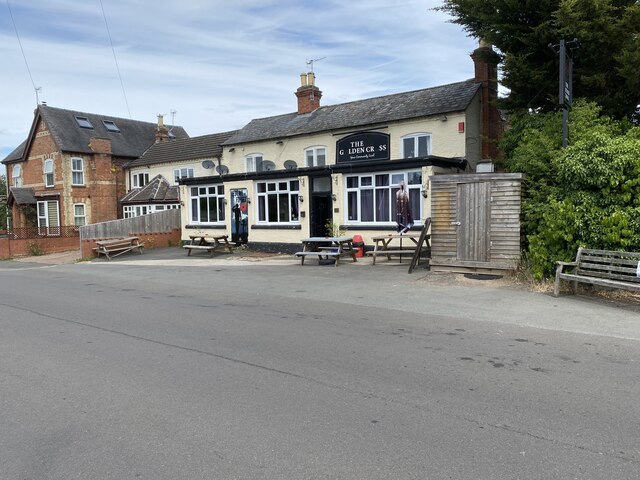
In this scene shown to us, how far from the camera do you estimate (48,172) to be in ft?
117

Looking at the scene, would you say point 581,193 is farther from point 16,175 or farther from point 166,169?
point 16,175

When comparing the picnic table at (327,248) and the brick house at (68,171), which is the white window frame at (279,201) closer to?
the picnic table at (327,248)

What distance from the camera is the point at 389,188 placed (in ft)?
61.3

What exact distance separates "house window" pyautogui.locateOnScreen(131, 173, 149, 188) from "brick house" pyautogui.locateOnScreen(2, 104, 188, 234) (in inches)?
35.2

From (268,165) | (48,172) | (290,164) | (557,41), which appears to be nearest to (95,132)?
(48,172)

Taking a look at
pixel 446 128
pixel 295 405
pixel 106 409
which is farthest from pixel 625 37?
pixel 106 409

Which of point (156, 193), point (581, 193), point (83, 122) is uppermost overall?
point (83, 122)

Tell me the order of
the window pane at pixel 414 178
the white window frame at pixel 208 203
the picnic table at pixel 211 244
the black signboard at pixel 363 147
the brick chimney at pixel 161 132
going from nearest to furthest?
the window pane at pixel 414 178 → the picnic table at pixel 211 244 → the black signboard at pixel 363 147 → the white window frame at pixel 208 203 → the brick chimney at pixel 161 132

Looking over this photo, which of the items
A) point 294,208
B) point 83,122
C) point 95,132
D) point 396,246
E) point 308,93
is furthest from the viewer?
point 95,132

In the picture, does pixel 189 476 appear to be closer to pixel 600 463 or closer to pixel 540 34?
pixel 600 463

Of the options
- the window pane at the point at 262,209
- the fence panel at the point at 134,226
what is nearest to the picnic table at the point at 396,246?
the window pane at the point at 262,209

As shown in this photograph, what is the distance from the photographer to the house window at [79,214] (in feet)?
115

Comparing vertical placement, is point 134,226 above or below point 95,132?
below

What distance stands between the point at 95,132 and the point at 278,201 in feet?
71.9
